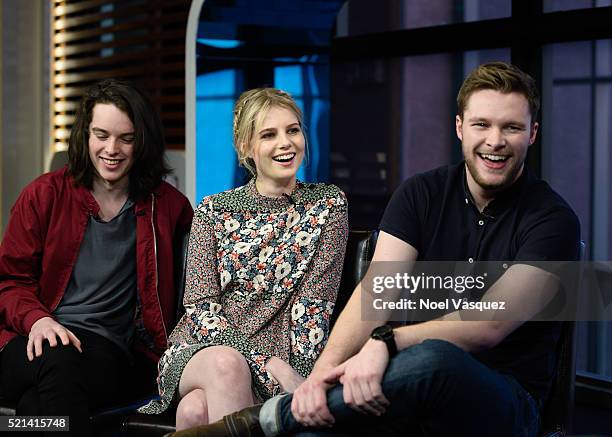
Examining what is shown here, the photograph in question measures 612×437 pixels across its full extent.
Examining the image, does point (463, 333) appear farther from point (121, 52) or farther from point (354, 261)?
point (121, 52)

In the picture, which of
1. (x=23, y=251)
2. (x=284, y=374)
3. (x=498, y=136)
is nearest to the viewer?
(x=498, y=136)

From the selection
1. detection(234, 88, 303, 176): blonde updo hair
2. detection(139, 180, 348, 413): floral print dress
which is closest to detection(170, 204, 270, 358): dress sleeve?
detection(139, 180, 348, 413): floral print dress

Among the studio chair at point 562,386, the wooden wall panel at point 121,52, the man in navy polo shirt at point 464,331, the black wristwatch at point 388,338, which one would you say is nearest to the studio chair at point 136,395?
the man in navy polo shirt at point 464,331

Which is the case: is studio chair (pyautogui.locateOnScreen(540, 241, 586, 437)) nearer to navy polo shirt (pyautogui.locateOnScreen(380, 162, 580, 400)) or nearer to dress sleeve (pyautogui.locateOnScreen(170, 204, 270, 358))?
navy polo shirt (pyautogui.locateOnScreen(380, 162, 580, 400))

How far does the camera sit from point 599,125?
419 centimetres

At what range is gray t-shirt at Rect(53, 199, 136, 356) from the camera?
10.1 feet

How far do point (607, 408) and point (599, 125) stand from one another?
124 centimetres

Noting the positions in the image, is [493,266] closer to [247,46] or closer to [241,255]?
[241,255]

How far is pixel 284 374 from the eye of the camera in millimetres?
2699

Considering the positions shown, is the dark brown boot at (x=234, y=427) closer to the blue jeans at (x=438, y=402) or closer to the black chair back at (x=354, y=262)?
the blue jeans at (x=438, y=402)

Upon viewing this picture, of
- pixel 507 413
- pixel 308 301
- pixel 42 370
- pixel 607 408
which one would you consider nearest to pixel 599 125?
pixel 607 408

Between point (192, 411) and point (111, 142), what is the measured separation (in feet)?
3.21
